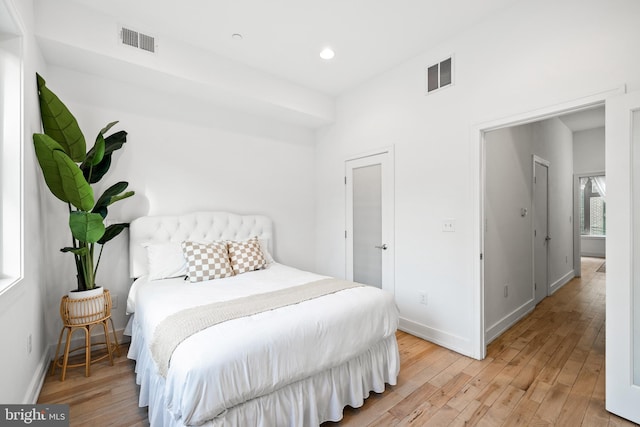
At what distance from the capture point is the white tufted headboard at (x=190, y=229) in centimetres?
278

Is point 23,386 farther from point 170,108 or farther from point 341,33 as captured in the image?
point 341,33

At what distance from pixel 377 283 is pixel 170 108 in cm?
309

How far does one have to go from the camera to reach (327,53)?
2.96 m

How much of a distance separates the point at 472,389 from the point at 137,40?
13.0 feet

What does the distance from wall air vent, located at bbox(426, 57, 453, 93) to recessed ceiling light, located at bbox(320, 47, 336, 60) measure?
0.99 metres

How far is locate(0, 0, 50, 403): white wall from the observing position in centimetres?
155

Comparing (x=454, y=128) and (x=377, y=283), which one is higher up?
(x=454, y=128)

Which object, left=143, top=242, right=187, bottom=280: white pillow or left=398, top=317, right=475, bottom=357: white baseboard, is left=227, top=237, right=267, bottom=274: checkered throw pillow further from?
left=398, top=317, right=475, bottom=357: white baseboard

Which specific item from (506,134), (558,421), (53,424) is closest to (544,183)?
(506,134)

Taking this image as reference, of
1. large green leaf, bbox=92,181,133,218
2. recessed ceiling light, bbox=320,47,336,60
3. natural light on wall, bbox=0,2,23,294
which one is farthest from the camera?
recessed ceiling light, bbox=320,47,336,60

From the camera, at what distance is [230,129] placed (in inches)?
140

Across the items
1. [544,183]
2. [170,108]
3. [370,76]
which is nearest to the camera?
[170,108]

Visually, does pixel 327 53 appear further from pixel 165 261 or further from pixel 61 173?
pixel 165 261

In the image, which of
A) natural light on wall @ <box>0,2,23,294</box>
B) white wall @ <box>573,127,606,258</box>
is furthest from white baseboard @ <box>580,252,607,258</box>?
natural light on wall @ <box>0,2,23,294</box>
